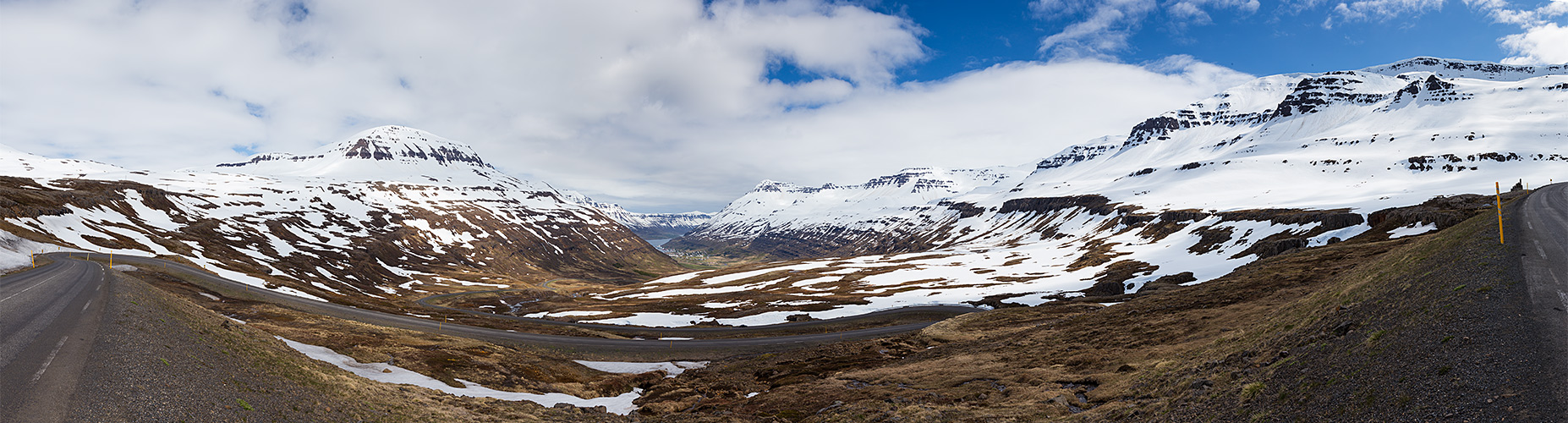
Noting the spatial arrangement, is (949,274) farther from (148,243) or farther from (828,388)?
(148,243)

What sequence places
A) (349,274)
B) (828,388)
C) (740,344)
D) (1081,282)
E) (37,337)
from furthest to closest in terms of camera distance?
(349,274) < (1081,282) < (740,344) < (828,388) < (37,337)

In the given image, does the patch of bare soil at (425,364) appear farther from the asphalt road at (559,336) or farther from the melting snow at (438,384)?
the asphalt road at (559,336)

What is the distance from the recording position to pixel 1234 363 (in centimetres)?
1692

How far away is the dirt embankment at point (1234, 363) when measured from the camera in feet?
32.1

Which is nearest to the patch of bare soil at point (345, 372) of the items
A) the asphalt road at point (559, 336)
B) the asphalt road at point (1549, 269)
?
the asphalt road at point (559, 336)

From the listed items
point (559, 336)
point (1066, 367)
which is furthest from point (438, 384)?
point (1066, 367)

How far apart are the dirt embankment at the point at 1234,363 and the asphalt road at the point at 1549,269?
0.82 feet

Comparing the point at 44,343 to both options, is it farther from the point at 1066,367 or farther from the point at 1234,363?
the point at 1066,367

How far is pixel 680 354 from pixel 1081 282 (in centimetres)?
6233

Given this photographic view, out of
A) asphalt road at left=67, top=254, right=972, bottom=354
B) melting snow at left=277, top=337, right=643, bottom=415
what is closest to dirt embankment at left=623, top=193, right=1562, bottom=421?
melting snow at left=277, top=337, right=643, bottom=415

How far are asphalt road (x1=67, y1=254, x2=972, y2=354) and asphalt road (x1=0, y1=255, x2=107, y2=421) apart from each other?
A: 2810cm

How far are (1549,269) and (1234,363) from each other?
7.35 meters

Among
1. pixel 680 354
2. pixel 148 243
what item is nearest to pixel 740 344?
pixel 680 354

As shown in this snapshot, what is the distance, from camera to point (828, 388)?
28.0 m
